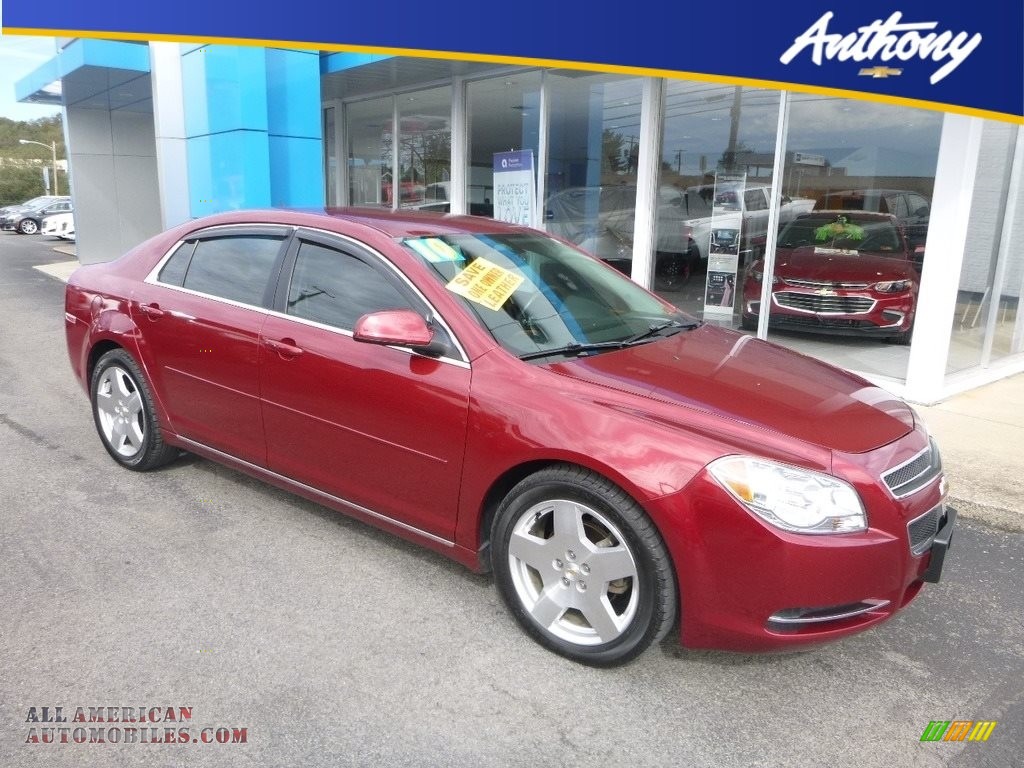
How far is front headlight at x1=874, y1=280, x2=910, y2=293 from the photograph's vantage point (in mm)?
7564

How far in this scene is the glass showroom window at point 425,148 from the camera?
12.2 m

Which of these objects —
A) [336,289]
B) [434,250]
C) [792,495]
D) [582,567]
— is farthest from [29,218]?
[792,495]

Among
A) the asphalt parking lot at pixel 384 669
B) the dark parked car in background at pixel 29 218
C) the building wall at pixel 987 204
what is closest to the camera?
the asphalt parking lot at pixel 384 669

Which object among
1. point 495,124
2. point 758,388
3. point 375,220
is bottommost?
point 758,388

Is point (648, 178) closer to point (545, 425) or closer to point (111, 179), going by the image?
point (545, 425)

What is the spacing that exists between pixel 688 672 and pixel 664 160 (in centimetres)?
741

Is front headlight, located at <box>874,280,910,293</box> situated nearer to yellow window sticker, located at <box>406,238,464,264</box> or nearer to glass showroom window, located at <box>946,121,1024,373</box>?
glass showroom window, located at <box>946,121,1024,373</box>

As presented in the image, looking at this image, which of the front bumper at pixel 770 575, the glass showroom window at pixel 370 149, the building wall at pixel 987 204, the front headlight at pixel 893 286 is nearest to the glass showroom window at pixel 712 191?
the front headlight at pixel 893 286

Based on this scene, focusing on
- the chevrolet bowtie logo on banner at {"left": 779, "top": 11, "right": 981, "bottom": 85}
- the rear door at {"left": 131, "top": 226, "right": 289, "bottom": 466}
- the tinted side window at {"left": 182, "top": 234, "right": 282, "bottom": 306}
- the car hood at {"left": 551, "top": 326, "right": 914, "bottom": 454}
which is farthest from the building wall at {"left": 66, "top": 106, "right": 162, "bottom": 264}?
the car hood at {"left": 551, "top": 326, "right": 914, "bottom": 454}

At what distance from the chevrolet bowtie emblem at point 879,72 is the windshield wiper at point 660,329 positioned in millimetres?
4198

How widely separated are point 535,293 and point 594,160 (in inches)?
287

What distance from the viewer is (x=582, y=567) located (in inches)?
111

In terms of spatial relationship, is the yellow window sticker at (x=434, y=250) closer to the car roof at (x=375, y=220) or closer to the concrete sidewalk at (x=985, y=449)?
the car roof at (x=375, y=220)

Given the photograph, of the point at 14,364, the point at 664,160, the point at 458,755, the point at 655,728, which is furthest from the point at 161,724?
the point at 664,160
